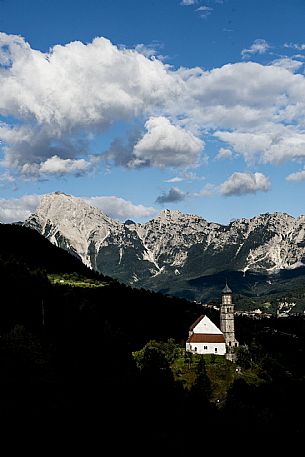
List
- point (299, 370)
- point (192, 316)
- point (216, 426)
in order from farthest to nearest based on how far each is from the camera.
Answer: point (192, 316) < point (299, 370) < point (216, 426)

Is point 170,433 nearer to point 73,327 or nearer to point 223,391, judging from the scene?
point 73,327

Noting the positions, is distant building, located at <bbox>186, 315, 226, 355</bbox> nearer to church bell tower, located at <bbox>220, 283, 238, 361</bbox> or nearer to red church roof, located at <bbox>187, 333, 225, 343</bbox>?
red church roof, located at <bbox>187, 333, 225, 343</bbox>

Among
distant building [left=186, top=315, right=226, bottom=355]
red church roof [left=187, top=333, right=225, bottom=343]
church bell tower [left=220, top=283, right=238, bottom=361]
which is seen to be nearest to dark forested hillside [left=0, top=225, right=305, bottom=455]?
distant building [left=186, top=315, right=226, bottom=355]

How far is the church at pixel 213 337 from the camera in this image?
448 ft

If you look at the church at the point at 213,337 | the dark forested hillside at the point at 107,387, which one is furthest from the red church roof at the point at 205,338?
the dark forested hillside at the point at 107,387

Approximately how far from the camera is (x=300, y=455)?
80.4 metres

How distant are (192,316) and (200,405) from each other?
116 meters

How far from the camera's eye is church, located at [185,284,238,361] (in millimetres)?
136500

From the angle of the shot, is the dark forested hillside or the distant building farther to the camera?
the distant building

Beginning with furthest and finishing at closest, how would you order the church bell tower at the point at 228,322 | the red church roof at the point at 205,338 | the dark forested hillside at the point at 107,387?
the church bell tower at the point at 228,322
the red church roof at the point at 205,338
the dark forested hillside at the point at 107,387

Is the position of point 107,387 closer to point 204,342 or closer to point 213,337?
point 204,342

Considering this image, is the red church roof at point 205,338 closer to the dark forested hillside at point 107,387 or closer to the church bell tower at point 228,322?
the church bell tower at point 228,322

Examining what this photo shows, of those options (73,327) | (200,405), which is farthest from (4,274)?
(200,405)

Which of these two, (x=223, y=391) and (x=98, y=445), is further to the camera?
(x=223, y=391)
